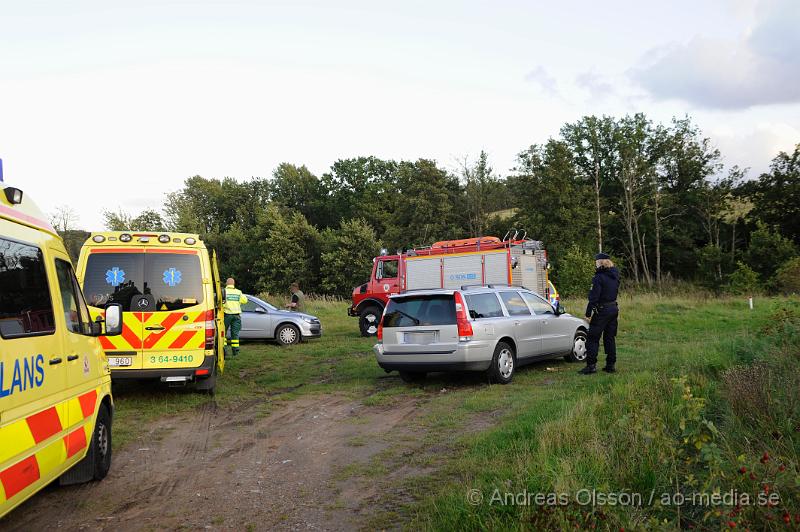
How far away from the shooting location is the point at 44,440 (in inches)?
168

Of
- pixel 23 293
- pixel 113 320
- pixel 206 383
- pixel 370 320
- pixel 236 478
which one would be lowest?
pixel 236 478

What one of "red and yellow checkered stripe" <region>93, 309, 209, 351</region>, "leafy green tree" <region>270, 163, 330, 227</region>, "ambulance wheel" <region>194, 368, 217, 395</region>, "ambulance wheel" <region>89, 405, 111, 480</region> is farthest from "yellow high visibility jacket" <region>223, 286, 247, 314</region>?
"leafy green tree" <region>270, 163, 330, 227</region>

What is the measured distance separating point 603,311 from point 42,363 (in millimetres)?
8694

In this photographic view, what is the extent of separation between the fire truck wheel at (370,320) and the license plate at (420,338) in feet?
30.8

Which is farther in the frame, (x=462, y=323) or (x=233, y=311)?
(x=233, y=311)

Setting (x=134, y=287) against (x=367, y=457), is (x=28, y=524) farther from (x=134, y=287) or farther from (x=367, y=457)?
(x=134, y=287)

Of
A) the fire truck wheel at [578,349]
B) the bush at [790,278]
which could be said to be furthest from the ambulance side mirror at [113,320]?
the bush at [790,278]

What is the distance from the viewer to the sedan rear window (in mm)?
10367

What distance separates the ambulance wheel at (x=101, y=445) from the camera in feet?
18.4

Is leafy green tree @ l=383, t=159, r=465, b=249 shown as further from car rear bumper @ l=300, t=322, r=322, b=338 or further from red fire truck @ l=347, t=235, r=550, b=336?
car rear bumper @ l=300, t=322, r=322, b=338

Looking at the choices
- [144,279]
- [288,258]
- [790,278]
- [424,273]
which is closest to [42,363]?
[144,279]

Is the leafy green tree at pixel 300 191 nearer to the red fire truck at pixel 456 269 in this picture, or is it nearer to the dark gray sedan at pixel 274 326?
the red fire truck at pixel 456 269

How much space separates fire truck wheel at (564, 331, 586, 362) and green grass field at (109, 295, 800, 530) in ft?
2.06

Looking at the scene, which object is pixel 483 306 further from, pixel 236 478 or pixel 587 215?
pixel 587 215
